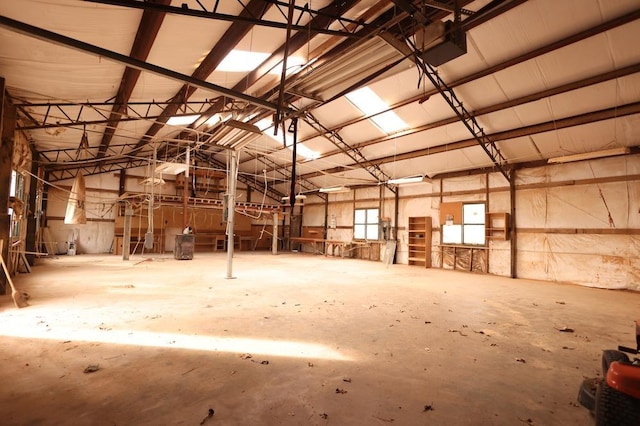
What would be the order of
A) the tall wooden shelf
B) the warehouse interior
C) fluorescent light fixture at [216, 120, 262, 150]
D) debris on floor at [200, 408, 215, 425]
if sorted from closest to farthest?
debris on floor at [200, 408, 215, 425] < the warehouse interior < fluorescent light fixture at [216, 120, 262, 150] < the tall wooden shelf

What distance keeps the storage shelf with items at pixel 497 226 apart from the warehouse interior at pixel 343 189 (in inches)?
2.8

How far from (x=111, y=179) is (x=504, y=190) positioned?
16100mm

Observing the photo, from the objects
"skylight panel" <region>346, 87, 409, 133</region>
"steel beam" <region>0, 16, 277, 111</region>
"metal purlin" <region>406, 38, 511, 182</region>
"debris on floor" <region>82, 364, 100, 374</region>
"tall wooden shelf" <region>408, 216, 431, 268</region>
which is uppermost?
"skylight panel" <region>346, 87, 409, 133</region>

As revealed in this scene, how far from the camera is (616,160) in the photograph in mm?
7500

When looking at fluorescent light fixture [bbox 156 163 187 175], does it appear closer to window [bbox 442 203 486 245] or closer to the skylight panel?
the skylight panel

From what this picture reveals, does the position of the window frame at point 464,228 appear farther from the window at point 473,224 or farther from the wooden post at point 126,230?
the wooden post at point 126,230

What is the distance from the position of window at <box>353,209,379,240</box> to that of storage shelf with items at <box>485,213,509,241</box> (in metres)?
4.77

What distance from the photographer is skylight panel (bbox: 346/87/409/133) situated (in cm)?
798

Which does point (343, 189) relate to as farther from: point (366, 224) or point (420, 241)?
point (420, 241)

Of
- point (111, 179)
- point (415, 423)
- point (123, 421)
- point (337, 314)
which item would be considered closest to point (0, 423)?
point (123, 421)

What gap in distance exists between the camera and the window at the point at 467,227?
10055mm

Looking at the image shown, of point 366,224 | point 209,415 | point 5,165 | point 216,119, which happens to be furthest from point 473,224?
point 5,165

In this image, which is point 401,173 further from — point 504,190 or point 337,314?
point 337,314

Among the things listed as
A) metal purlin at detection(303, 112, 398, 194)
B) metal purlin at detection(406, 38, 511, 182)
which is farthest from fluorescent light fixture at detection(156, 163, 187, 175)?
metal purlin at detection(406, 38, 511, 182)
